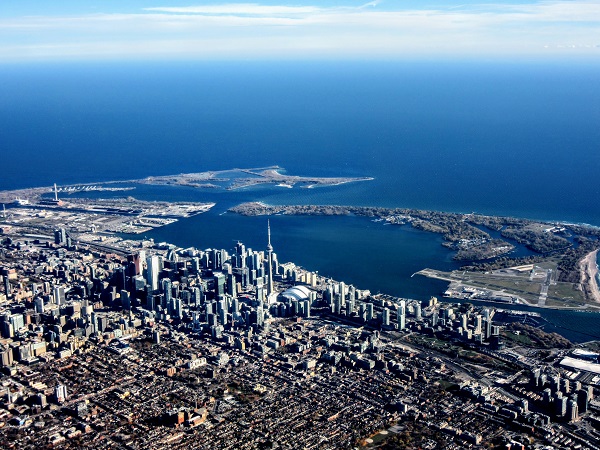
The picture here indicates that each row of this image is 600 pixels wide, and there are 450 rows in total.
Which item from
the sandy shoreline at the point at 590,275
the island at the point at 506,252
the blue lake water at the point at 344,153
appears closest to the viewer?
the sandy shoreline at the point at 590,275

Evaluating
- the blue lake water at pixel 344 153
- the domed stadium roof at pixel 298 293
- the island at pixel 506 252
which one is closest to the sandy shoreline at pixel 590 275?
the island at pixel 506 252

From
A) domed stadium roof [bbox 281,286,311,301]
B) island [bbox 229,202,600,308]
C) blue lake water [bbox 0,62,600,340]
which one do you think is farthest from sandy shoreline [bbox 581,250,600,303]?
domed stadium roof [bbox 281,286,311,301]

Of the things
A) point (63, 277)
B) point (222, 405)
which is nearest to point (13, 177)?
point (63, 277)

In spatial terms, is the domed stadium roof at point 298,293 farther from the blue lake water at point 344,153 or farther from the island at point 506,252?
the island at point 506,252

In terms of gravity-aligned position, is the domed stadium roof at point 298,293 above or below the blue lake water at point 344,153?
below

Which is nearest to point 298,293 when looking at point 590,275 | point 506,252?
point 506,252

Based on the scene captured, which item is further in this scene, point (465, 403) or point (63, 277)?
point (63, 277)

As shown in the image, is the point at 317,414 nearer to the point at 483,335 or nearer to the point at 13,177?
the point at 483,335
